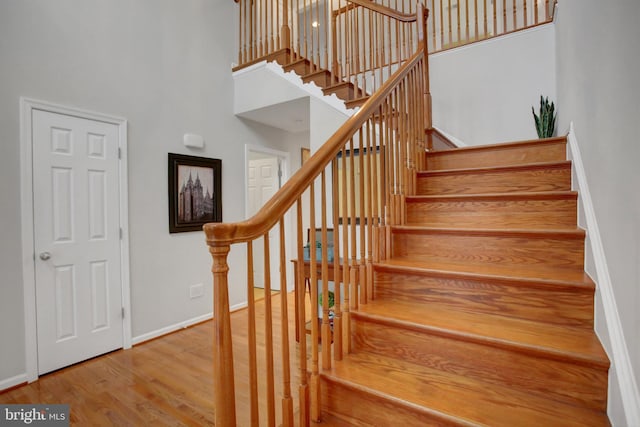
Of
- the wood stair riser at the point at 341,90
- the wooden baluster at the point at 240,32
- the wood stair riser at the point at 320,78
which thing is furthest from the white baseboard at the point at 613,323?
the wooden baluster at the point at 240,32

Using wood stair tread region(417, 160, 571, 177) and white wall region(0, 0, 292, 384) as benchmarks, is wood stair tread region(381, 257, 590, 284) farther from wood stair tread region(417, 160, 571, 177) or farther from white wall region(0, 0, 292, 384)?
white wall region(0, 0, 292, 384)

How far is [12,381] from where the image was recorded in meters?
2.28

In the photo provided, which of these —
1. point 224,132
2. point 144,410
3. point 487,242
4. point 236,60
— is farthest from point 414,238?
point 236,60

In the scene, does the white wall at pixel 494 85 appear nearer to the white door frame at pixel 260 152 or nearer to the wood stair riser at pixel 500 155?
the wood stair riser at pixel 500 155

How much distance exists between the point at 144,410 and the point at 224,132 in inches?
112

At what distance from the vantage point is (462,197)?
2.00 meters

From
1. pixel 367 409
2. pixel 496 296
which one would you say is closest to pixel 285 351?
pixel 367 409

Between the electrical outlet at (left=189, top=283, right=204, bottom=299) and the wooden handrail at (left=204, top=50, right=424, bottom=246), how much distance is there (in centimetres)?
273

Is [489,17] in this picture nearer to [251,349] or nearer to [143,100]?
[143,100]

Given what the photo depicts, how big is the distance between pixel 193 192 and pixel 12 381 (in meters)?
2.00

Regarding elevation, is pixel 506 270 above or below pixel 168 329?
above

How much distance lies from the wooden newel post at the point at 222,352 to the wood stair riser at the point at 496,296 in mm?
Answer: 984

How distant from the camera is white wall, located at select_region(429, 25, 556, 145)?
330 cm

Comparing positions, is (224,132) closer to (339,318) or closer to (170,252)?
(170,252)
